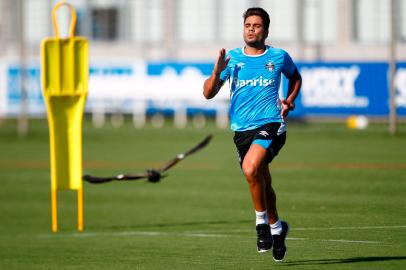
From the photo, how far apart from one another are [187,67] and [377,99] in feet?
24.9

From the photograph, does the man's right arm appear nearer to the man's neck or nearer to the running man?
the running man

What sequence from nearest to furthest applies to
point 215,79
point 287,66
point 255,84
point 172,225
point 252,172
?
point 252,172 < point 215,79 < point 255,84 < point 287,66 < point 172,225

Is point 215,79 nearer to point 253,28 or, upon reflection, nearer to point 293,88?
point 253,28

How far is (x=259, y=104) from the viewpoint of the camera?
10.8m

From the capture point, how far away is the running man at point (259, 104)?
10.7 meters

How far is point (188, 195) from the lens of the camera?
20141 millimetres

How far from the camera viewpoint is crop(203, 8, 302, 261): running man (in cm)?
1067

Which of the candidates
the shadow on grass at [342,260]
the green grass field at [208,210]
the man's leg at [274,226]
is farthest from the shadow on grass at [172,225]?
the man's leg at [274,226]

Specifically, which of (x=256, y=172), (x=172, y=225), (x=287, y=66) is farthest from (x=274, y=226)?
(x=172, y=225)

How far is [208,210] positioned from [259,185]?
733 centimetres

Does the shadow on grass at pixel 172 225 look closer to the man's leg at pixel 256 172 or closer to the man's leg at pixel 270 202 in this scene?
the man's leg at pixel 270 202

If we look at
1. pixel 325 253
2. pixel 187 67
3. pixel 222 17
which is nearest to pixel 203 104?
pixel 187 67

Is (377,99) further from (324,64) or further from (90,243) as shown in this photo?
(90,243)

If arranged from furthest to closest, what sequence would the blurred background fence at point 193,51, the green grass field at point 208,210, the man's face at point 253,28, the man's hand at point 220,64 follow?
the blurred background fence at point 193,51, the green grass field at point 208,210, the man's face at point 253,28, the man's hand at point 220,64
